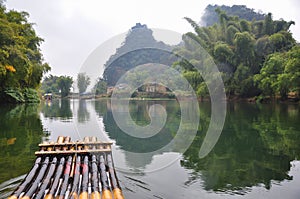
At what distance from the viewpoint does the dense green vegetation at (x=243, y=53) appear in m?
19.7

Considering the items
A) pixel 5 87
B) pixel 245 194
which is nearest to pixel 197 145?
pixel 245 194

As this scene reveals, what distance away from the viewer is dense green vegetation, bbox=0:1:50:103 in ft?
46.5

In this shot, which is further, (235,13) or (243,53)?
(235,13)

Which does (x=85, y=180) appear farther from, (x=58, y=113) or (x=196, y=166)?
(x=58, y=113)

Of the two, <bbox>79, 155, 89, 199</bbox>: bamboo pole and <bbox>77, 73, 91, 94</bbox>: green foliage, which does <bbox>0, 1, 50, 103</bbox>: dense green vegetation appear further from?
<bbox>79, 155, 89, 199</bbox>: bamboo pole

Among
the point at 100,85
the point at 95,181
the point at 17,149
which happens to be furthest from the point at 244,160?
the point at 100,85

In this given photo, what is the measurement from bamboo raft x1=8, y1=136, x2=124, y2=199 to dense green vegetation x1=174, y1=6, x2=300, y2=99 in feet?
57.6

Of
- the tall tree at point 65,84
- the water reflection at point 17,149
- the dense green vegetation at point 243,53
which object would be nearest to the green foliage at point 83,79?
the water reflection at point 17,149

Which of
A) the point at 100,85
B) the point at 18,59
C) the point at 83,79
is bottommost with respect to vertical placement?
the point at 83,79

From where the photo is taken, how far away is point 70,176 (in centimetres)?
Answer: 235

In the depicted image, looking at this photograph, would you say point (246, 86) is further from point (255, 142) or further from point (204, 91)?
point (255, 142)

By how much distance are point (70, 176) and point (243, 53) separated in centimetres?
2180

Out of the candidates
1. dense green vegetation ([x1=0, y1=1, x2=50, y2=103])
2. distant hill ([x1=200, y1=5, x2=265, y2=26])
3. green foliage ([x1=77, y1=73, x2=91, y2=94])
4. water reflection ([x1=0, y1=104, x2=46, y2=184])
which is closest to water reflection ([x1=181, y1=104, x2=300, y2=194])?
water reflection ([x1=0, y1=104, x2=46, y2=184])

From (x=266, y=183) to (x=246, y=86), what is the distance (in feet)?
66.5
